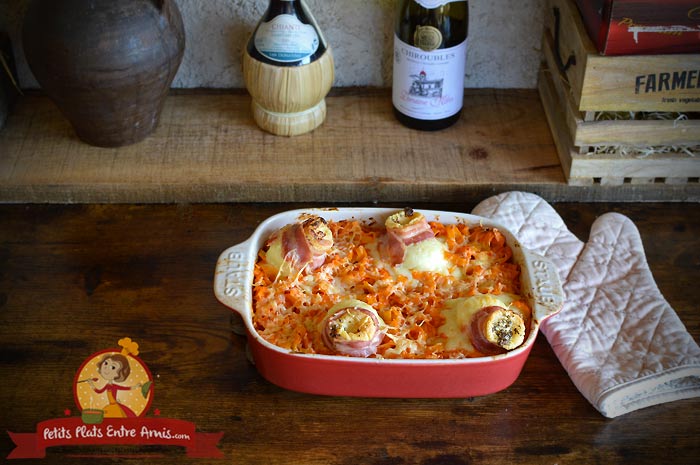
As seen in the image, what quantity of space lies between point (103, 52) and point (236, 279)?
0.41m

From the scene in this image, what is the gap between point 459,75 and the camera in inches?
48.6

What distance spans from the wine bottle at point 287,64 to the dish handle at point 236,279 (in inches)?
13.2

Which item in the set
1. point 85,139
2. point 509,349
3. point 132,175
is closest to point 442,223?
point 509,349

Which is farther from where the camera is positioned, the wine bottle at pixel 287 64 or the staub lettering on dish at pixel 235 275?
the wine bottle at pixel 287 64

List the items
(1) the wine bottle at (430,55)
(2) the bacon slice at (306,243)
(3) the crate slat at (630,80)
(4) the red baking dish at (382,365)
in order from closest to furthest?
(4) the red baking dish at (382,365) < (2) the bacon slice at (306,243) < (3) the crate slat at (630,80) < (1) the wine bottle at (430,55)

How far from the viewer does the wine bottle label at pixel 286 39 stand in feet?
3.85

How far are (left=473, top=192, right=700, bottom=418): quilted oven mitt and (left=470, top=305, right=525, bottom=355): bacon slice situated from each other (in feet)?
0.45

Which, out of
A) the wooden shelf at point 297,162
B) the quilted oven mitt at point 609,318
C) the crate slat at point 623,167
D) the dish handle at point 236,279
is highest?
the dish handle at point 236,279

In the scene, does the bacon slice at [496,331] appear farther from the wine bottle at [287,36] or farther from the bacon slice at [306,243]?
the wine bottle at [287,36]

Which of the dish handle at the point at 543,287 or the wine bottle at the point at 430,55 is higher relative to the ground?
the wine bottle at the point at 430,55

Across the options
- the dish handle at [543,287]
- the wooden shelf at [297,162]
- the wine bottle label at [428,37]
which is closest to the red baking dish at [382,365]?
the dish handle at [543,287]

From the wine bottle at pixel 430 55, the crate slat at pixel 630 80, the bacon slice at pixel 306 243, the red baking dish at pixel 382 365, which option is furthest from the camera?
the wine bottle at pixel 430 55

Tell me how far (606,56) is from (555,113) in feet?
0.66

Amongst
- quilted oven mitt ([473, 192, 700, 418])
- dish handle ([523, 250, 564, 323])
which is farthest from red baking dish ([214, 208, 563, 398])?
quilted oven mitt ([473, 192, 700, 418])
